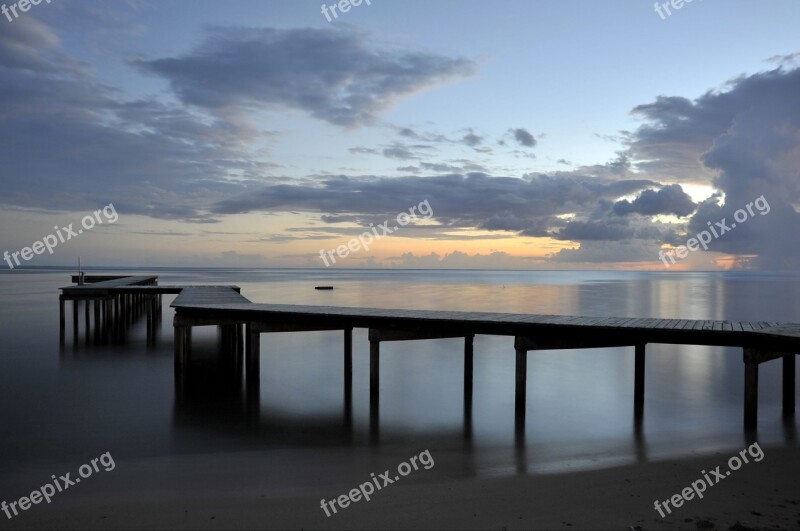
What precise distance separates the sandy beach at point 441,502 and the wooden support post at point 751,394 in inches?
66.5

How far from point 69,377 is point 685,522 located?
14.5 meters

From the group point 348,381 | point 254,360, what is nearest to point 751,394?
point 348,381

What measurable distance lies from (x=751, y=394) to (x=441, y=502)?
6.37 metres

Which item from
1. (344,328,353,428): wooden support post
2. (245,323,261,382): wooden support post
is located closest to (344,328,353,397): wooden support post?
(344,328,353,428): wooden support post

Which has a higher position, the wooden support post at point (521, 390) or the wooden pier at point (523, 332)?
the wooden pier at point (523, 332)

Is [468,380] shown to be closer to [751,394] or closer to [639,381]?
[639,381]

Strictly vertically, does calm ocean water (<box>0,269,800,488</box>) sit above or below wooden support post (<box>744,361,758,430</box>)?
below

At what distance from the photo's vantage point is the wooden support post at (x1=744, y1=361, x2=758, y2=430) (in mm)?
9469

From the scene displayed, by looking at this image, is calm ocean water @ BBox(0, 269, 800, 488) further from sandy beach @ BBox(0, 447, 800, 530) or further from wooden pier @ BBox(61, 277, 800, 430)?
sandy beach @ BBox(0, 447, 800, 530)

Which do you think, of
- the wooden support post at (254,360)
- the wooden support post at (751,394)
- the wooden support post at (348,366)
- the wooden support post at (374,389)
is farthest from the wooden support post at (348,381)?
the wooden support post at (751,394)

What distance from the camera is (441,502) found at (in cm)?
646

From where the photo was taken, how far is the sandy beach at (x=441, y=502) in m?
5.88

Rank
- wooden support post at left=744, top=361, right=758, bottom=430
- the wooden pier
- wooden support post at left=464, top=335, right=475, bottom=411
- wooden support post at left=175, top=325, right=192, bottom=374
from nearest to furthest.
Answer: wooden support post at left=744, top=361, right=758, bottom=430 < the wooden pier < wooden support post at left=464, top=335, right=475, bottom=411 < wooden support post at left=175, top=325, right=192, bottom=374

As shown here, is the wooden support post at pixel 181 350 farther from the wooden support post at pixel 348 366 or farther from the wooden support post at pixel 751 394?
the wooden support post at pixel 751 394
